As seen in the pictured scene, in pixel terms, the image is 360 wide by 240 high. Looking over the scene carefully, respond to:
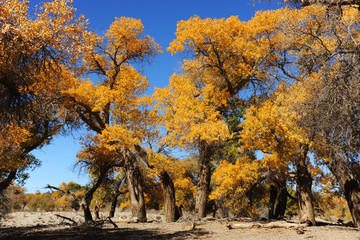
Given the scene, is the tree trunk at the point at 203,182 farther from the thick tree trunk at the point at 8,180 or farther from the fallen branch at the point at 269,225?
the thick tree trunk at the point at 8,180

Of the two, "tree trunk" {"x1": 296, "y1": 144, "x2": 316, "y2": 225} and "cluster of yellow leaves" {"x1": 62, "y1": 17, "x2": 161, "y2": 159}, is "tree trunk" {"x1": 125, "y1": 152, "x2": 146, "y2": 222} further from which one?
"tree trunk" {"x1": 296, "y1": 144, "x2": 316, "y2": 225}

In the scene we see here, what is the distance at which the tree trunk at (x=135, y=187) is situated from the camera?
14451 mm

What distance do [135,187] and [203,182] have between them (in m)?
3.97

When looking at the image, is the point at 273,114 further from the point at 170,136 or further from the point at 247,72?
the point at 170,136

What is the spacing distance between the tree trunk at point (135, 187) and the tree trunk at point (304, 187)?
7949 mm

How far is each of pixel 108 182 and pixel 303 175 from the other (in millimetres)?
16771

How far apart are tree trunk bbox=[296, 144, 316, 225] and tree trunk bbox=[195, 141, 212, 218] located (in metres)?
4.30

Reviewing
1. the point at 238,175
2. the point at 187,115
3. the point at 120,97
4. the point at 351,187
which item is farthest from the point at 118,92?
the point at 351,187

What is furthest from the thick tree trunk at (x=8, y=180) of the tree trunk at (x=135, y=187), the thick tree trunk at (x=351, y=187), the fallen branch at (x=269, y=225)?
the thick tree trunk at (x=351, y=187)

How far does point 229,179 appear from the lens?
52.3 ft

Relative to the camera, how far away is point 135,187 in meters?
15.0

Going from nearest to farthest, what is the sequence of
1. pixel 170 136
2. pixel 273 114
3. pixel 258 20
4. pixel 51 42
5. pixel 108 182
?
pixel 51 42 < pixel 273 114 < pixel 170 136 < pixel 258 20 < pixel 108 182

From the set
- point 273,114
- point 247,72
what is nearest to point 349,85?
point 273,114

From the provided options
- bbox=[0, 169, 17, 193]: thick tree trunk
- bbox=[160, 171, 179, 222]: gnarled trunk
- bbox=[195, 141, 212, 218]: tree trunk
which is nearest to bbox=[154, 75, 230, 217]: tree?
bbox=[195, 141, 212, 218]: tree trunk
